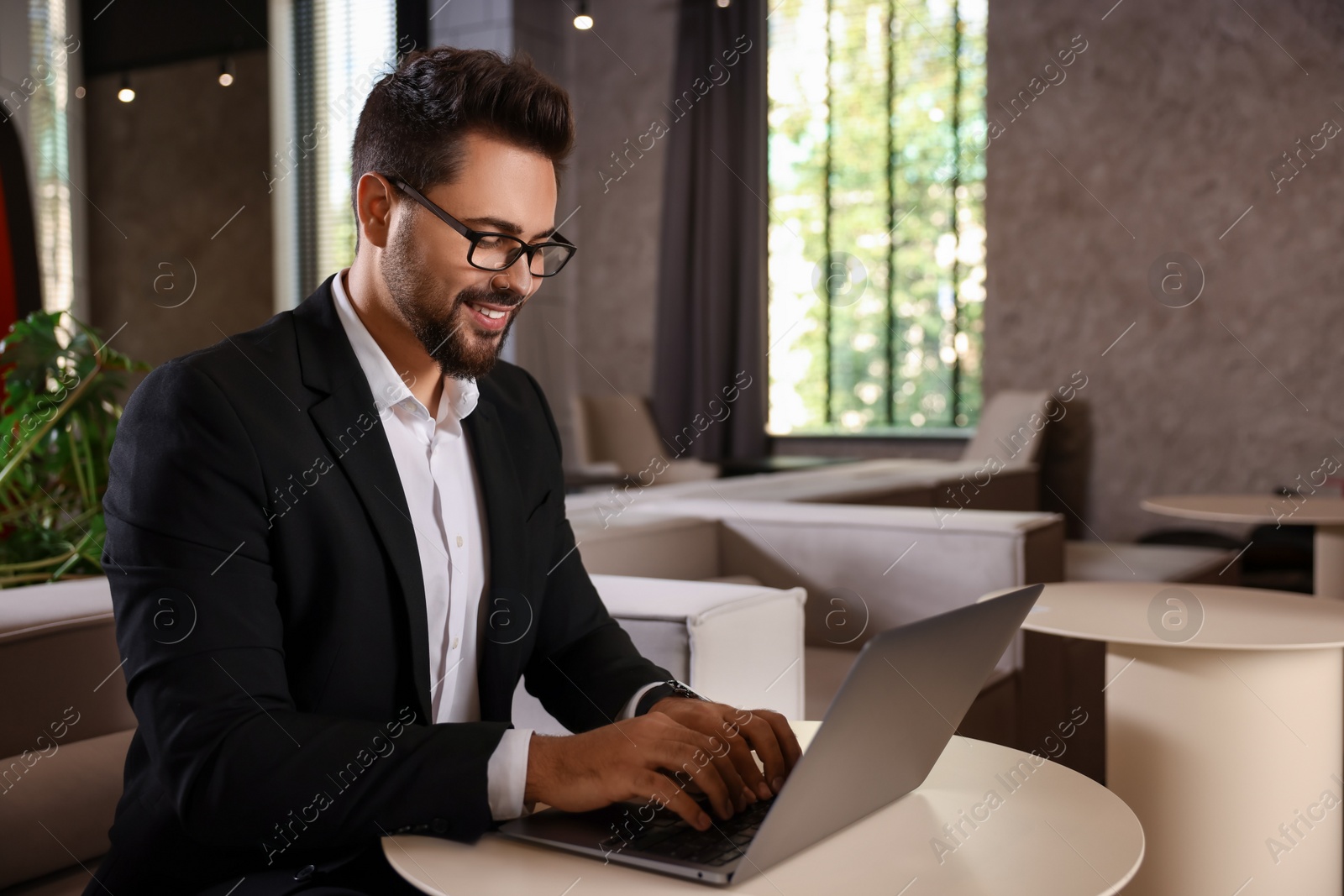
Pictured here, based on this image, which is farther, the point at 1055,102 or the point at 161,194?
the point at 161,194

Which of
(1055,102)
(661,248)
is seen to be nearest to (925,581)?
(1055,102)

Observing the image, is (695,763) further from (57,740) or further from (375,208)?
(57,740)

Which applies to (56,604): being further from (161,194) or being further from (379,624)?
(161,194)

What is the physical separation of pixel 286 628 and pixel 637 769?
14.8 inches

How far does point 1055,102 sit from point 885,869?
630cm

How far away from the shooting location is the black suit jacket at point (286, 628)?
2.92ft

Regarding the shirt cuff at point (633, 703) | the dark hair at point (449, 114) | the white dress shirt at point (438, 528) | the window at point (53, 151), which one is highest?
the window at point (53, 151)

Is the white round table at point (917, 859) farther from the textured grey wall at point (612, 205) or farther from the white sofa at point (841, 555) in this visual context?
the textured grey wall at point (612, 205)

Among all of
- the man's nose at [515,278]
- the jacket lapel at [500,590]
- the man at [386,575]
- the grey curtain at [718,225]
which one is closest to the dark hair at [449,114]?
the man at [386,575]

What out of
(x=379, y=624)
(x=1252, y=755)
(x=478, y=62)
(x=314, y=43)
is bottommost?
(x=1252, y=755)

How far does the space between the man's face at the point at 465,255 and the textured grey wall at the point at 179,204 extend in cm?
671

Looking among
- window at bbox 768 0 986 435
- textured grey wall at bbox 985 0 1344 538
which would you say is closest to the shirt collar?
textured grey wall at bbox 985 0 1344 538

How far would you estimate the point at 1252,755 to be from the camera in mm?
1613

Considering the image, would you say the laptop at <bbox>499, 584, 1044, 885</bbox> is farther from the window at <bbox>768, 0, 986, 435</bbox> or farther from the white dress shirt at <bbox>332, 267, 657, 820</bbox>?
the window at <bbox>768, 0, 986, 435</bbox>
